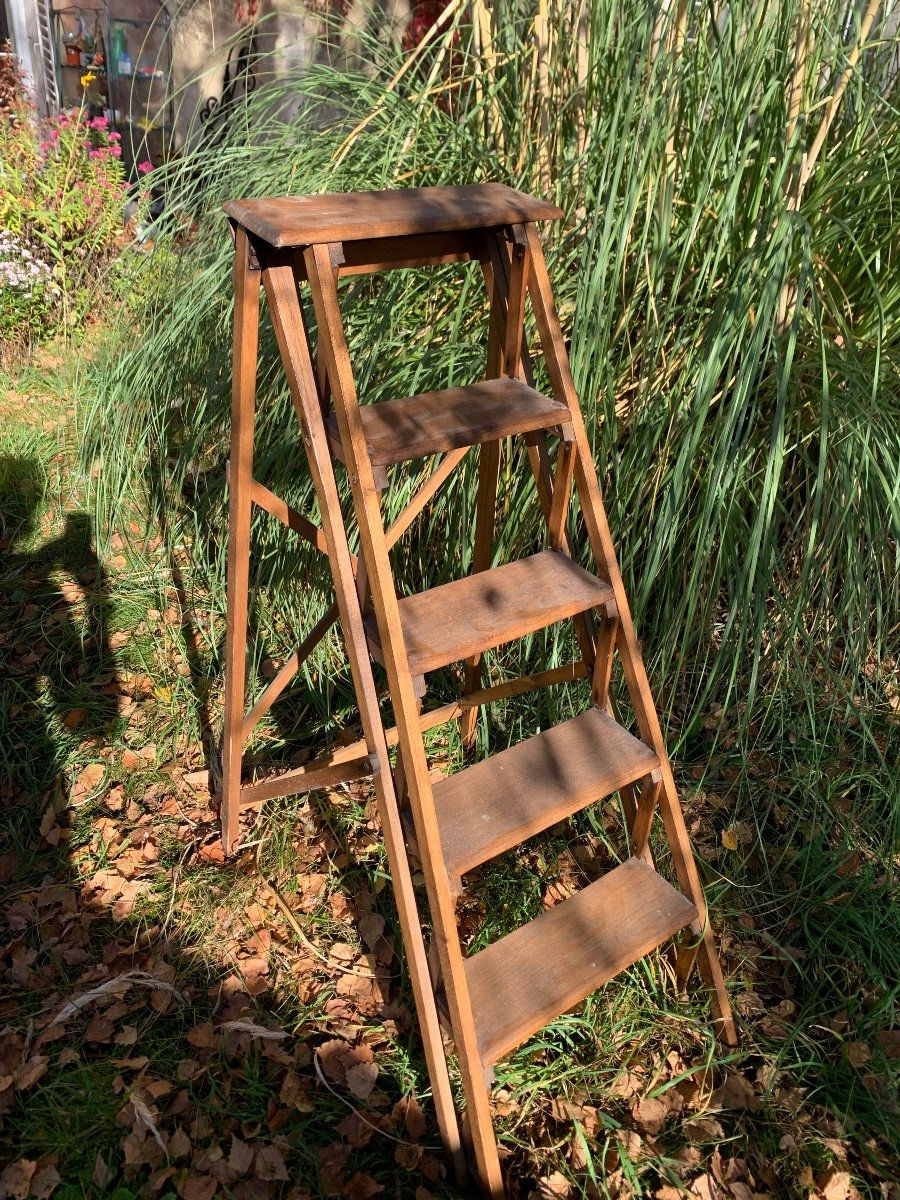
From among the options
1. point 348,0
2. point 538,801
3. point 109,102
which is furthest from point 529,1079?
point 109,102

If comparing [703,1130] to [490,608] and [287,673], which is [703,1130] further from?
[287,673]

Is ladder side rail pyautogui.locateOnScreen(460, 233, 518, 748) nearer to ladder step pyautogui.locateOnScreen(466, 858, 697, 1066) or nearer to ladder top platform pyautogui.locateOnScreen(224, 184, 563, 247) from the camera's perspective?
ladder top platform pyautogui.locateOnScreen(224, 184, 563, 247)

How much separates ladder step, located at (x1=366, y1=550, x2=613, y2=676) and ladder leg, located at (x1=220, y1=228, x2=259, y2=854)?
1.40ft

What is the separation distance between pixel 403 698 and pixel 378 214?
0.83m

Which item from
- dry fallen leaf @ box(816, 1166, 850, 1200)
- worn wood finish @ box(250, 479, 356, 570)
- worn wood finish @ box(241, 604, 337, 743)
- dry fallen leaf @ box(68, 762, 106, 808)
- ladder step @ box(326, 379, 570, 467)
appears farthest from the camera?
dry fallen leaf @ box(68, 762, 106, 808)

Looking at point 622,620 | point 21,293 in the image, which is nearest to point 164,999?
point 622,620

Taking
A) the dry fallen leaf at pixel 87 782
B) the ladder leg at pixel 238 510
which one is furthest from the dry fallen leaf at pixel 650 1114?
the dry fallen leaf at pixel 87 782

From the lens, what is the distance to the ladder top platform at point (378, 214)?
56.6 inches

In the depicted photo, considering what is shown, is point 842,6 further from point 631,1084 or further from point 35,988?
point 35,988

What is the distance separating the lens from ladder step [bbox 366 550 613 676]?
5.26ft

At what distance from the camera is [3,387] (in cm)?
451

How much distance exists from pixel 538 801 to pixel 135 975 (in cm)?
114

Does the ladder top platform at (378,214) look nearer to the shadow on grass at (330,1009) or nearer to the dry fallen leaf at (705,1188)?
the shadow on grass at (330,1009)

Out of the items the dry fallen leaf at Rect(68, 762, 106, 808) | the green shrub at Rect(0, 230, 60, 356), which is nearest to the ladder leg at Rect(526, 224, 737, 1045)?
the dry fallen leaf at Rect(68, 762, 106, 808)
